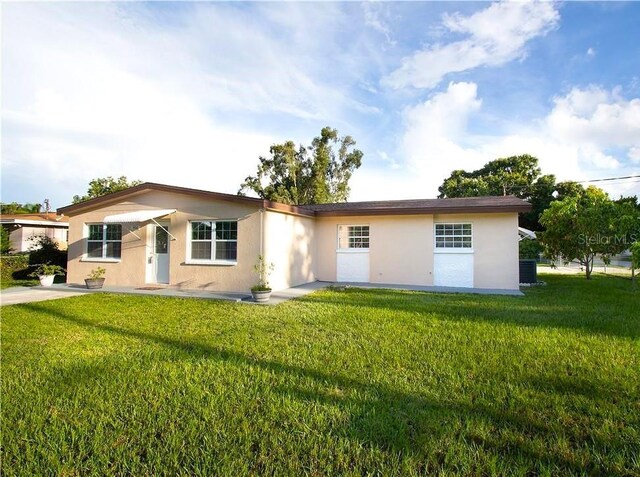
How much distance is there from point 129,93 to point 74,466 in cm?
1145

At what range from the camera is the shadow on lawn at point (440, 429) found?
2.67 m

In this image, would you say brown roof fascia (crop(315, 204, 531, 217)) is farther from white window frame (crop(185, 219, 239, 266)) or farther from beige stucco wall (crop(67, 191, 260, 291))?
white window frame (crop(185, 219, 239, 266))

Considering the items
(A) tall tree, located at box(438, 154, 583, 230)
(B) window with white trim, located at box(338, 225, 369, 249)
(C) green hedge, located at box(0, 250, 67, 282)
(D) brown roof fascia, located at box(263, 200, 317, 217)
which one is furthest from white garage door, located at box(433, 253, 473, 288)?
(A) tall tree, located at box(438, 154, 583, 230)

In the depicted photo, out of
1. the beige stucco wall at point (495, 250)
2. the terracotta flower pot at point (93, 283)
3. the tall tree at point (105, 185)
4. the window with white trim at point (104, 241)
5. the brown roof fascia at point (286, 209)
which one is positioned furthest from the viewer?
the tall tree at point (105, 185)

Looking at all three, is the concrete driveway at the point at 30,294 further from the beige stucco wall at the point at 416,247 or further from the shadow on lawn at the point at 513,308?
the beige stucco wall at the point at 416,247

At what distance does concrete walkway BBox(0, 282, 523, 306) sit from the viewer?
999cm

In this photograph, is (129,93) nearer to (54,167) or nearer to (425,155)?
(54,167)

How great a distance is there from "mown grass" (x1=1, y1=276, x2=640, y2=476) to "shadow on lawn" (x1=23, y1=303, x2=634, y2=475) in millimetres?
18

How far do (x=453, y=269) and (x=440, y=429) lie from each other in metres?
10.7

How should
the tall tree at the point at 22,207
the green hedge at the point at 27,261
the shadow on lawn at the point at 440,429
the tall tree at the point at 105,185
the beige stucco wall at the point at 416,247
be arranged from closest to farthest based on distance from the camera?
the shadow on lawn at the point at 440,429 < the beige stucco wall at the point at 416,247 < the green hedge at the point at 27,261 < the tall tree at the point at 105,185 < the tall tree at the point at 22,207

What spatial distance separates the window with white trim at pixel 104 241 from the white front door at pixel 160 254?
5.26 feet

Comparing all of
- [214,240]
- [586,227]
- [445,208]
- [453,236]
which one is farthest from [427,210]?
[214,240]

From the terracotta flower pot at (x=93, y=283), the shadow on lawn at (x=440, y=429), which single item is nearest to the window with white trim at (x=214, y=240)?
the terracotta flower pot at (x=93, y=283)

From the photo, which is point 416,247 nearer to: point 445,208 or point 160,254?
point 445,208
